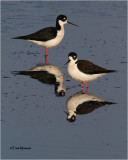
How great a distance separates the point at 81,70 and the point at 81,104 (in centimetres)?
146

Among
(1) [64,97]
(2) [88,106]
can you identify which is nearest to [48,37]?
(1) [64,97]

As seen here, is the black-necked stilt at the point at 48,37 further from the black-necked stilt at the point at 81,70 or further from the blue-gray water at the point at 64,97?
the black-necked stilt at the point at 81,70

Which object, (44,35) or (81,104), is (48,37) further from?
(81,104)

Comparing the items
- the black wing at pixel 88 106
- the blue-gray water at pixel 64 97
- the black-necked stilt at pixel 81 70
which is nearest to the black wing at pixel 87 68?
the black-necked stilt at pixel 81 70

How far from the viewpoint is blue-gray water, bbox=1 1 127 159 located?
8047 millimetres

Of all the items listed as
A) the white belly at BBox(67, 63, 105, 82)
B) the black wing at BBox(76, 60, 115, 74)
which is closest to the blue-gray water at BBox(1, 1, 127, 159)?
the white belly at BBox(67, 63, 105, 82)

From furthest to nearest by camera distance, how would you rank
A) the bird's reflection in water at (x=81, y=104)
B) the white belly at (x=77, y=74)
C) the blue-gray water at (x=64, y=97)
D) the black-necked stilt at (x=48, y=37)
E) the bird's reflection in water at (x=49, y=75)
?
1. the black-necked stilt at (x=48, y=37)
2. the bird's reflection in water at (x=49, y=75)
3. the white belly at (x=77, y=74)
4. the bird's reflection in water at (x=81, y=104)
5. the blue-gray water at (x=64, y=97)

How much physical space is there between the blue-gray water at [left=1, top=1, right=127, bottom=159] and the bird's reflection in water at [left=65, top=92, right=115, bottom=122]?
0.14 metres

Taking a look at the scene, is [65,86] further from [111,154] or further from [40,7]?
[40,7]

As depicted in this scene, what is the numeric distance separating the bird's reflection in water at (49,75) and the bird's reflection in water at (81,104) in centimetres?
64

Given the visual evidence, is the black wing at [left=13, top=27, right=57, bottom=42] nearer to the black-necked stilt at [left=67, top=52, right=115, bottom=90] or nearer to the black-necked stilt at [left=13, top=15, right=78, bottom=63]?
the black-necked stilt at [left=13, top=15, right=78, bottom=63]

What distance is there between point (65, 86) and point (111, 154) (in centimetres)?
429

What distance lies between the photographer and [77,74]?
11484 mm

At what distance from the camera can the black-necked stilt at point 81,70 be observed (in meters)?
11.5
